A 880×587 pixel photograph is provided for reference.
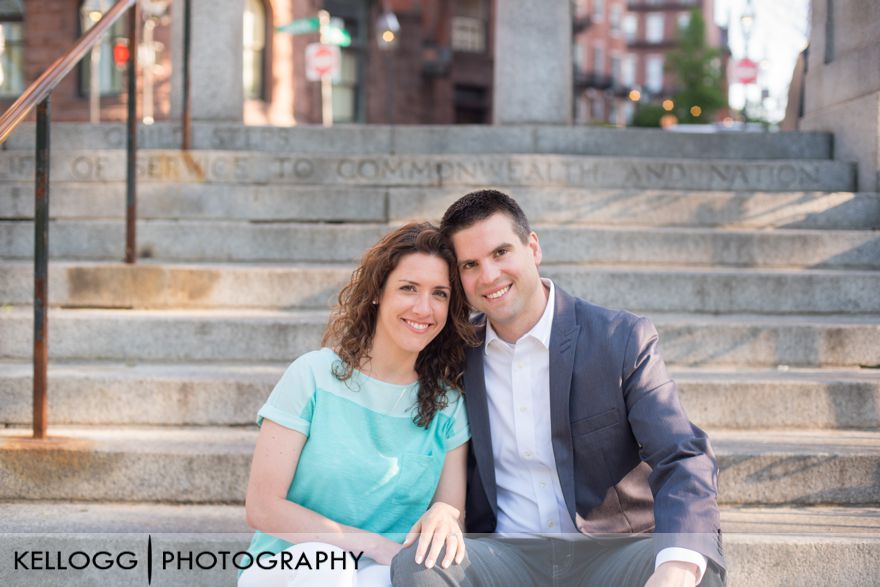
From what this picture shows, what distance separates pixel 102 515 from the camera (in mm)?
3104

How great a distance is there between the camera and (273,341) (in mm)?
3938

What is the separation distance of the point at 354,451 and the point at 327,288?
2.00 metres

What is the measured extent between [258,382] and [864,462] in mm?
2294

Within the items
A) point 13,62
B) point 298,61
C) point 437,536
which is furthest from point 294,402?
point 13,62

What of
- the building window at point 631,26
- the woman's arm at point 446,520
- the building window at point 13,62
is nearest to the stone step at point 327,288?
the woman's arm at point 446,520

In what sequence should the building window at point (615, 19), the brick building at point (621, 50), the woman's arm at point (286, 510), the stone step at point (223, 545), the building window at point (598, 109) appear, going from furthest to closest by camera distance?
the building window at point (615, 19) < the building window at point (598, 109) < the brick building at point (621, 50) < the stone step at point (223, 545) < the woman's arm at point (286, 510)

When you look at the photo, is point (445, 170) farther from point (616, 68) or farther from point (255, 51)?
point (616, 68)

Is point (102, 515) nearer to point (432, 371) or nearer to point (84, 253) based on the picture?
point (432, 371)

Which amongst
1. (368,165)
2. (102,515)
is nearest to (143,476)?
(102,515)

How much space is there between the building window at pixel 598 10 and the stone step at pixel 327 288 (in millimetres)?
41043

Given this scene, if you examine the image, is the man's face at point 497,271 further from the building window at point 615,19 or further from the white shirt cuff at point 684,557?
the building window at point 615,19

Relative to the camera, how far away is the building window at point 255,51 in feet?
52.9

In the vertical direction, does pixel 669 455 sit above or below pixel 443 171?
below

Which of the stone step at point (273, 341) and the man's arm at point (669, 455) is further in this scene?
the stone step at point (273, 341)
